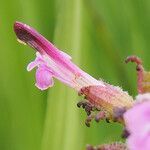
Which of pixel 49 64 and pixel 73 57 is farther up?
pixel 73 57

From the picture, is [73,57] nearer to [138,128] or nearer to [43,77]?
[43,77]

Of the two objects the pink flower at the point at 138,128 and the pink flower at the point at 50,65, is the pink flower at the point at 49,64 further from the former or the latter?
the pink flower at the point at 138,128

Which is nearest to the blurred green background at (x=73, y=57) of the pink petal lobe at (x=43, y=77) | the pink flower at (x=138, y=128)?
the pink petal lobe at (x=43, y=77)

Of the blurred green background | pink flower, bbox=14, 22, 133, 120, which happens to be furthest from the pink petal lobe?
the blurred green background

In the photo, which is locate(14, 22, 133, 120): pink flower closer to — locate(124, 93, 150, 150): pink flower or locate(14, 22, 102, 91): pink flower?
locate(14, 22, 102, 91): pink flower

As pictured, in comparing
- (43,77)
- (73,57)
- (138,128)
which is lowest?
(138,128)

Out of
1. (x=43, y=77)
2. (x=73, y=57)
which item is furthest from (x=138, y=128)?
(x=73, y=57)

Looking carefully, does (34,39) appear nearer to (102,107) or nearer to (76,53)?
(102,107)

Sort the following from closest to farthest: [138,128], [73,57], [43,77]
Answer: [138,128] < [43,77] < [73,57]
